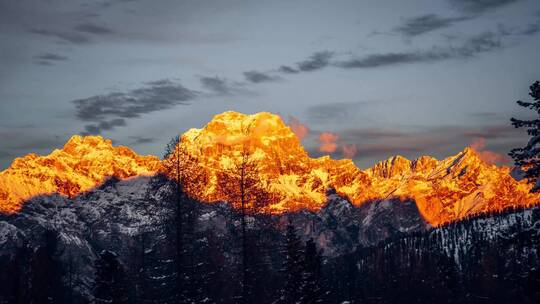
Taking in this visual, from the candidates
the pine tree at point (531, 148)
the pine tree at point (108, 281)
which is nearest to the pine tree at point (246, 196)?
the pine tree at point (108, 281)

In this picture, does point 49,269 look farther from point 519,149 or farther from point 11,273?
point 519,149

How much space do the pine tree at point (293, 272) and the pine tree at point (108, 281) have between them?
473 inches

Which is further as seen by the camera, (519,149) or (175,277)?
(175,277)

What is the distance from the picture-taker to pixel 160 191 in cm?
4572

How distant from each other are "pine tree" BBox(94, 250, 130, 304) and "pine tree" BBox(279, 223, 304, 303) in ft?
39.4

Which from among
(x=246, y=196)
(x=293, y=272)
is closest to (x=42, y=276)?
(x=293, y=272)

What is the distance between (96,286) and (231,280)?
2286cm

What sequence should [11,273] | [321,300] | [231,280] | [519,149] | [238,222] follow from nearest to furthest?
1. [519,149]
2. [238,222]
3. [321,300]
4. [11,273]
5. [231,280]

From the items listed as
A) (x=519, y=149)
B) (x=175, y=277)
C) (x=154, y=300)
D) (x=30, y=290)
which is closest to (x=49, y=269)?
(x=30, y=290)

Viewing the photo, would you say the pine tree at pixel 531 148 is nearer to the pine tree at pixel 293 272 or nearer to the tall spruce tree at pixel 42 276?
the pine tree at pixel 293 272

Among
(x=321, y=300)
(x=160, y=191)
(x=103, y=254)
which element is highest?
(x=160, y=191)

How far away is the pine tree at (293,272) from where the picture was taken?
51.7 meters

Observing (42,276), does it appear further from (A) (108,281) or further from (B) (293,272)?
(B) (293,272)

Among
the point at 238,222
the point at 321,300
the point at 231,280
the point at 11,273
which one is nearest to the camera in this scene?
the point at 238,222
